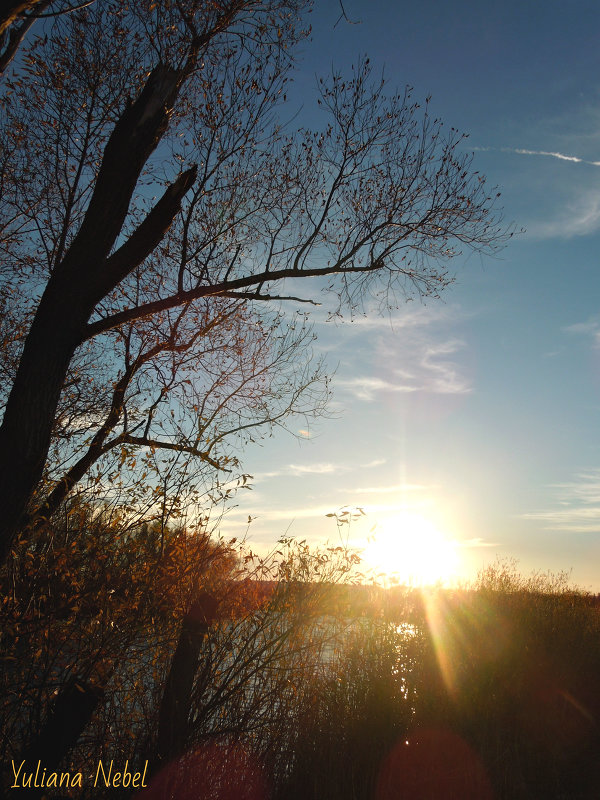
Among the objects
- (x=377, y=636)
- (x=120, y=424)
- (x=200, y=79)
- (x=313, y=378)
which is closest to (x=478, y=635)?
(x=377, y=636)

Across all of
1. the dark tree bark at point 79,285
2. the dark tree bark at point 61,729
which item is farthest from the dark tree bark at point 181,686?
the dark tree bark at point 79,285

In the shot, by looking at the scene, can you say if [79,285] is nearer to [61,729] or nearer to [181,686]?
[61,729]

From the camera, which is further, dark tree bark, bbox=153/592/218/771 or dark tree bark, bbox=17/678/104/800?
dark tree bark, bbox=153/592/218/771

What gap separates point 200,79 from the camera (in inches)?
306

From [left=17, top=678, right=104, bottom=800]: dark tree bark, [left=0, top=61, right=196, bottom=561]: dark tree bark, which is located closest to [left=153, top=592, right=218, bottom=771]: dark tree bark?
[left=17, top=678, right=104, bottom=800]: dark tree bark

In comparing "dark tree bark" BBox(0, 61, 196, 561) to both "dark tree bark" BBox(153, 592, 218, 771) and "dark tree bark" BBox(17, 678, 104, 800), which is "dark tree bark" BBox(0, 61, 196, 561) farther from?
"dark tree bark" BBox(153, 592, 218, 771)

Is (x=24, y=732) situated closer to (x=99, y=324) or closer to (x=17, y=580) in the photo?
(x=17, y=580)

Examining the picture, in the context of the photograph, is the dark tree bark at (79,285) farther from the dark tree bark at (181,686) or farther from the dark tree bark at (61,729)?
the dark tree bark at (181,686)

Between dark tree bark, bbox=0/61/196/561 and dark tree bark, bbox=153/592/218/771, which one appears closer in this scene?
dark tree bark, bbox=0/61/196/561

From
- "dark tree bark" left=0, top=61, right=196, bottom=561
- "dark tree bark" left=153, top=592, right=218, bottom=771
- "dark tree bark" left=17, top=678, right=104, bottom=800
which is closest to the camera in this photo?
"dark tree bark" left=17, top=678, right=104, bottom=800

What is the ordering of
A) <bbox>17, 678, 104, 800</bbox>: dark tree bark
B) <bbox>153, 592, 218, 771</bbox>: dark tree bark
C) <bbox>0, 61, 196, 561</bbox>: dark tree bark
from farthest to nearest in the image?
<bbox>153, 592, 218, 771</bbox>: dark tree bark, <bbox>0, 61, 196, 561</bbox>: dark tree bark, <bbox>17, 678, 104, 800</bbox>: dark tree bark

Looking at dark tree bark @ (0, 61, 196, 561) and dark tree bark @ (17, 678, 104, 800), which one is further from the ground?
dark tree bark @ (0, 61, 196, 561)

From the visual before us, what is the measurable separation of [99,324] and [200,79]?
4.66 meters

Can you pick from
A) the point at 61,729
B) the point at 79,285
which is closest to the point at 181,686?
the point at 61,729
